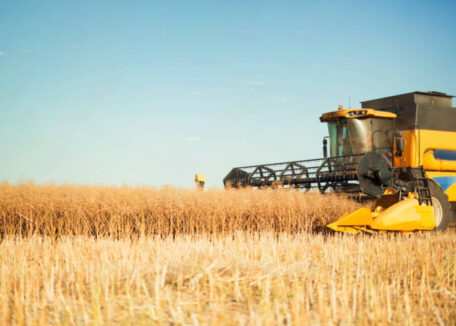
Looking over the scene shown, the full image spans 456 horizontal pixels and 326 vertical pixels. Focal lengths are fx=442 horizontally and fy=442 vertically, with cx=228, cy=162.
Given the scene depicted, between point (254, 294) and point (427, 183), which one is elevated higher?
point (427, 183)

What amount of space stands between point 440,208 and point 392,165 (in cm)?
119

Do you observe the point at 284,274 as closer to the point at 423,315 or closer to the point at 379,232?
the point at 423,315

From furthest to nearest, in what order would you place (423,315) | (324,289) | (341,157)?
(341,157) → (324,289) → (423,315)

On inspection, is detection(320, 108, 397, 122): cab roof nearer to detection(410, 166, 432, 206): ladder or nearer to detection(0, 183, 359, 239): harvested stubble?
detection(410, 166, 432, 206): ladder

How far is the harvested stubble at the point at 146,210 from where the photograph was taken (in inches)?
304

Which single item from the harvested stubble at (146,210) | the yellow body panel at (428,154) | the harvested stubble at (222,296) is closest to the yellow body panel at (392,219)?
the harvested stubble at (146,210)

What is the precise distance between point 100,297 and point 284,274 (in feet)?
4.49

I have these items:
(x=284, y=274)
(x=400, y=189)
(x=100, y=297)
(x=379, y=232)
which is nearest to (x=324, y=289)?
(x=284, y=274)

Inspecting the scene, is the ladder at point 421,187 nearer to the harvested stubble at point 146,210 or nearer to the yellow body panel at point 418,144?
the yellow body panel at point 418,144

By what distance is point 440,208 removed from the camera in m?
7.65

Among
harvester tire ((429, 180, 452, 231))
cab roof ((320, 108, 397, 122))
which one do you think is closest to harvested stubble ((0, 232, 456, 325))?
harvester tire ((429, 180, 452, 231))

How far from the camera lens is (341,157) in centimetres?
909

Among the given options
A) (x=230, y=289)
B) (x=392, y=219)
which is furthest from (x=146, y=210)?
(x=230, y=289)

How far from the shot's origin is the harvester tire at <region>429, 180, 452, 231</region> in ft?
25.0
